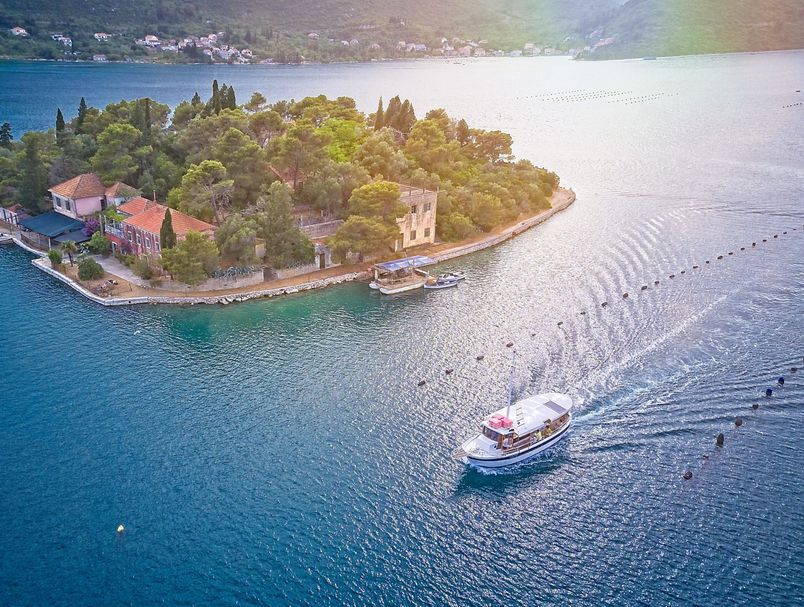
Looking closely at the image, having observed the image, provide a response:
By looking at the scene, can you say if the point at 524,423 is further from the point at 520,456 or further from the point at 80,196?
the point at 80,196

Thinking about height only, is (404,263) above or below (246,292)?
above

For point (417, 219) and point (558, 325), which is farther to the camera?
point (417, 219)

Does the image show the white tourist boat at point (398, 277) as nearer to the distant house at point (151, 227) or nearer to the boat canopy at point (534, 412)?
the distant house at point (151, 227)

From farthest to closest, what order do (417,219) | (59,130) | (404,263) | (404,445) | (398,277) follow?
(59,130) → (417,219) → (404,263) → (398,277) → (404,445)

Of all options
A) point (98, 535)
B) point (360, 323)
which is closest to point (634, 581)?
point (98, 535)

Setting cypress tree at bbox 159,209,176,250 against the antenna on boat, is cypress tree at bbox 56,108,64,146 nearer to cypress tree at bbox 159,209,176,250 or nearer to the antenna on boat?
cypress tree at bbox 159,209,176,250

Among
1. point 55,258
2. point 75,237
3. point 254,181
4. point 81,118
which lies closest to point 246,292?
point 254,181

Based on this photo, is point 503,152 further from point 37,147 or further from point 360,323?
point 37,147

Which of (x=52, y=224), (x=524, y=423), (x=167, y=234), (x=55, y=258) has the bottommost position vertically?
(x=524, y=423)
